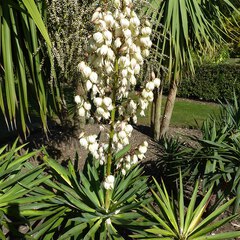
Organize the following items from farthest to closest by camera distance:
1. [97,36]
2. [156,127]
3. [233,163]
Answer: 1. [156,127]
2. [233,163]
3. [97,36]

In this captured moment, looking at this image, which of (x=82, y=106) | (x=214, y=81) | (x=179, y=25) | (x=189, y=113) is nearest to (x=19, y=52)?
(x=82, y=106)

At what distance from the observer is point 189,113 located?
29.0ft

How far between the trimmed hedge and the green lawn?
0.36 metres

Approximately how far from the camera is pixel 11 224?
8.30ft

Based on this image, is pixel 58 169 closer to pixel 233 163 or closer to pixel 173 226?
pixel 173 226

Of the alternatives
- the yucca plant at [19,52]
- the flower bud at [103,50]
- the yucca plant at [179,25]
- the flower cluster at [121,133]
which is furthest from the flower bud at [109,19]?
the yucca plant at [179,25]

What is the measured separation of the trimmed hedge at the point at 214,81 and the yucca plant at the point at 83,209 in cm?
785

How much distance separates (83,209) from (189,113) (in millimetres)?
6536

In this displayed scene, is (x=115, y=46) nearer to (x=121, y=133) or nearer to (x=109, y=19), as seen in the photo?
(x=109, y=19)

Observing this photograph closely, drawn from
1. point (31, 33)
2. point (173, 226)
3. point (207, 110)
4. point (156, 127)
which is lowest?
point (207, 110)

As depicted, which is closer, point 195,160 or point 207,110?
point 195,160

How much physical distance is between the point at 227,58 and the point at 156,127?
7.56m

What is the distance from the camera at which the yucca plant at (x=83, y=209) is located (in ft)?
8.33

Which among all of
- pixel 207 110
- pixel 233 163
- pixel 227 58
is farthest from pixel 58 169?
pixel 227 58
